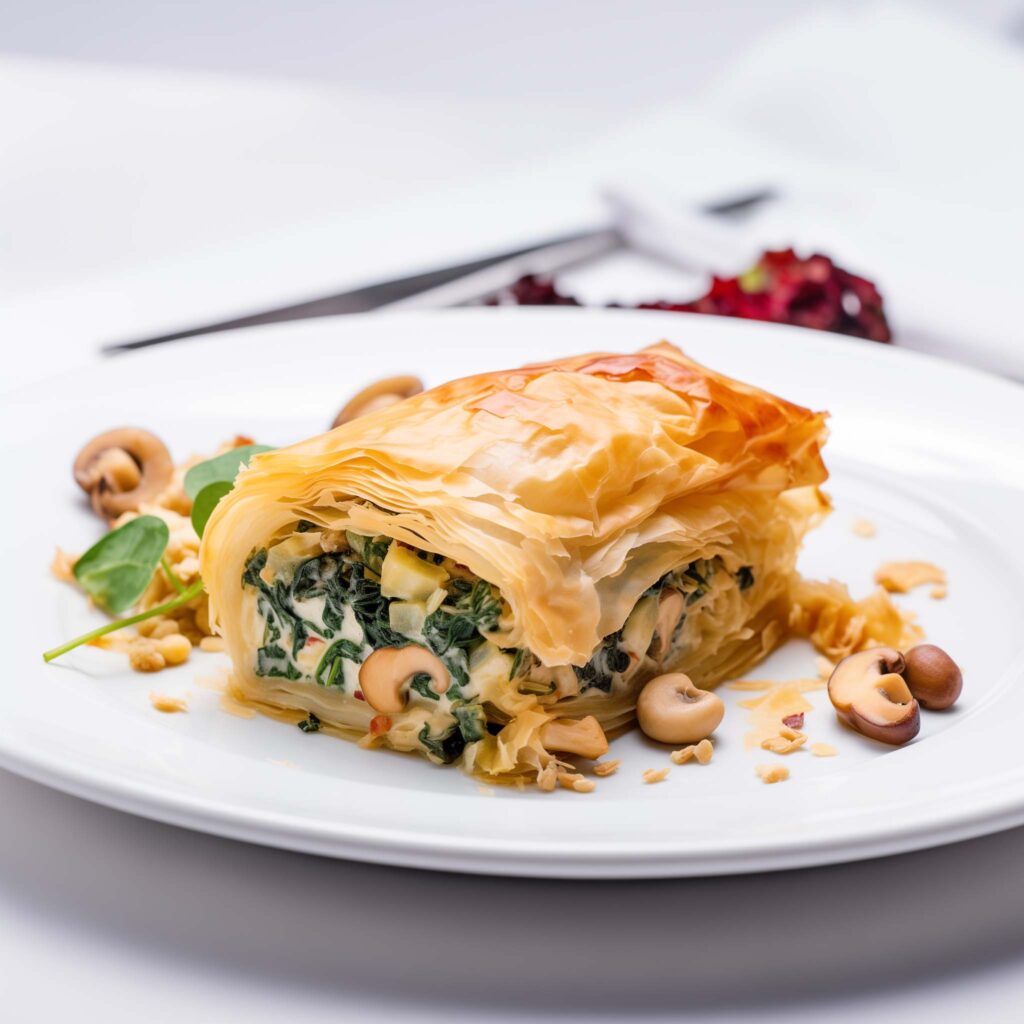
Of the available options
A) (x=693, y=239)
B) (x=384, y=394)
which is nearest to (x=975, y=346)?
(x=693, y=239)

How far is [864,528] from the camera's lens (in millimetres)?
5098

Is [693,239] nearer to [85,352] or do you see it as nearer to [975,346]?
[975,346]

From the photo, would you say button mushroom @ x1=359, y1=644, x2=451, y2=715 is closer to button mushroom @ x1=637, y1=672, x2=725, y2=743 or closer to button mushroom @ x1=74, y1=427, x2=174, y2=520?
button mushroom @ x1=637, y1=672, x2=725, y2=743

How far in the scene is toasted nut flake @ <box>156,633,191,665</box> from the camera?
4.30 meters

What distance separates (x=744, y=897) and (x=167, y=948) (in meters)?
1.24

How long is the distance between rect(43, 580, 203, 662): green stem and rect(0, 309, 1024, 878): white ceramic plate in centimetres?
5

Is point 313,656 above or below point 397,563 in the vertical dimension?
below

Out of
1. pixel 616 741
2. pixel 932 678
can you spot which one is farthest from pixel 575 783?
pixel 932 678

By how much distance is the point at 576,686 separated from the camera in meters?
4.01

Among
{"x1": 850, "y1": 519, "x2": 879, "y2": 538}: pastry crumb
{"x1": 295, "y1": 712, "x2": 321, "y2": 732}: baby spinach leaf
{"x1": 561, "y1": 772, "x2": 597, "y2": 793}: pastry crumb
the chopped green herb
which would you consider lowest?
{"x1": 295, "y1": 712, "x2": 321, "y2": 732}: baby spinach leaf

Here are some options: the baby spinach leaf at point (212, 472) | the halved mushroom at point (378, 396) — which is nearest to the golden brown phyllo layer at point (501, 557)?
the baby spinach leaf at point (212, 472)

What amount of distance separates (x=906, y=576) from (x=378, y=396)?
1.77 meters

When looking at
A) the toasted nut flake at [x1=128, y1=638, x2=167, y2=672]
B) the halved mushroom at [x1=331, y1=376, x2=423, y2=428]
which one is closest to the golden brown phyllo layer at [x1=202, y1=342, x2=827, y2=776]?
the toasted nut flake at [x1=128, y1=638, x2=167, y2=672]

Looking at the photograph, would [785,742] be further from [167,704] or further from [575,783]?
[167,704]
